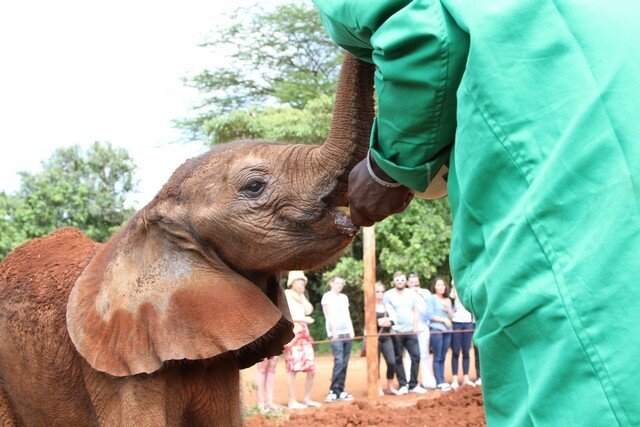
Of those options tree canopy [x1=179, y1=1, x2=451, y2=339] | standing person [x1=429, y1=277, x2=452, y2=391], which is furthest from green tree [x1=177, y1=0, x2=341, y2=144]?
standing person [x1=429, y1=277, x2=452, y2=391]

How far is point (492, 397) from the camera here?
1.97 metres

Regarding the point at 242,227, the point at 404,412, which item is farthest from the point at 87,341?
the point at 404,412

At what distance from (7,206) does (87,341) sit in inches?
765

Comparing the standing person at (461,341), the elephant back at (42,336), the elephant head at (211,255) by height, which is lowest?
the standing person at (461,341)

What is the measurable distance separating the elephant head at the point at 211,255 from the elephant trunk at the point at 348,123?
17mm

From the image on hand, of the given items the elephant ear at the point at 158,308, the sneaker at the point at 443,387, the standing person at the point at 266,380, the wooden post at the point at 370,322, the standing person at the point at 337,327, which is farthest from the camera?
the sneaker at the point at 443,387

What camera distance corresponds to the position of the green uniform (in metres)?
1.66

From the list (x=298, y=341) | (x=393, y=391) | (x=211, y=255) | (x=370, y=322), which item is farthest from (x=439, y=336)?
(x=211, y=255)

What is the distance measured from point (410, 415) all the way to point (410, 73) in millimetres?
7524

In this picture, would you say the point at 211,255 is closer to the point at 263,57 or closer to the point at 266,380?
the point at 266,380

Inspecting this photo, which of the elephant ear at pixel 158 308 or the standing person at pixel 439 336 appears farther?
the standing person at pixel 439 336

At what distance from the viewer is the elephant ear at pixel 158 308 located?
164 inches

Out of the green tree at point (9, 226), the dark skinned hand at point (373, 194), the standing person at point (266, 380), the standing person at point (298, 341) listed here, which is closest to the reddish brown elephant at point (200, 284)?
the dark skinned hand at point (373, 194)

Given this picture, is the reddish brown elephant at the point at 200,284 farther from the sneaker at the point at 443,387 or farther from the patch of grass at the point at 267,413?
the sneaker at the point at 443,387
